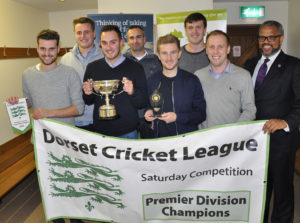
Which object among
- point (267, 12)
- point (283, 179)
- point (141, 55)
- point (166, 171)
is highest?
point (267, 12)

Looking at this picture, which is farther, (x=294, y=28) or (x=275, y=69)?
(x=294, y=28)

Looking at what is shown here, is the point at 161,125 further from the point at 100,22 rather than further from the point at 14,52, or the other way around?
the point at 14,52

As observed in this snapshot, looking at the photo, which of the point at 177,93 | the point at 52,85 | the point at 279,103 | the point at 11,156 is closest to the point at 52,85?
the point at 52,85

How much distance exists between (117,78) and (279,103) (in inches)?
52.8

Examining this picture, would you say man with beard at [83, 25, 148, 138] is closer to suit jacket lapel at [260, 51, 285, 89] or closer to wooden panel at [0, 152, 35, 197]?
suit jacket lapel at [260, 51, 285, 89]

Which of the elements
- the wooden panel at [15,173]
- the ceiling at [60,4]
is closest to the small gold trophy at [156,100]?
the wooden panel at [15,173]

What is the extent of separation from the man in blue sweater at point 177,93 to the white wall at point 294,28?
5.21 meters

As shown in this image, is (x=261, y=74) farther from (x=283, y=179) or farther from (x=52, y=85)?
(x=52, y=85)

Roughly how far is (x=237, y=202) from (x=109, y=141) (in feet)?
3.53

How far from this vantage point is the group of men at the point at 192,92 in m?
2.14

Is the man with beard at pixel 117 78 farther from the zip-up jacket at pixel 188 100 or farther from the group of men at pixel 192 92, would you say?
the zip-up jacket at pixel 188 100

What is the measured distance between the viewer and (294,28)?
6453mm

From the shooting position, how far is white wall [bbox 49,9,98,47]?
25.7 feet

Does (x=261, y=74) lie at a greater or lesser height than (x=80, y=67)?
lesser
